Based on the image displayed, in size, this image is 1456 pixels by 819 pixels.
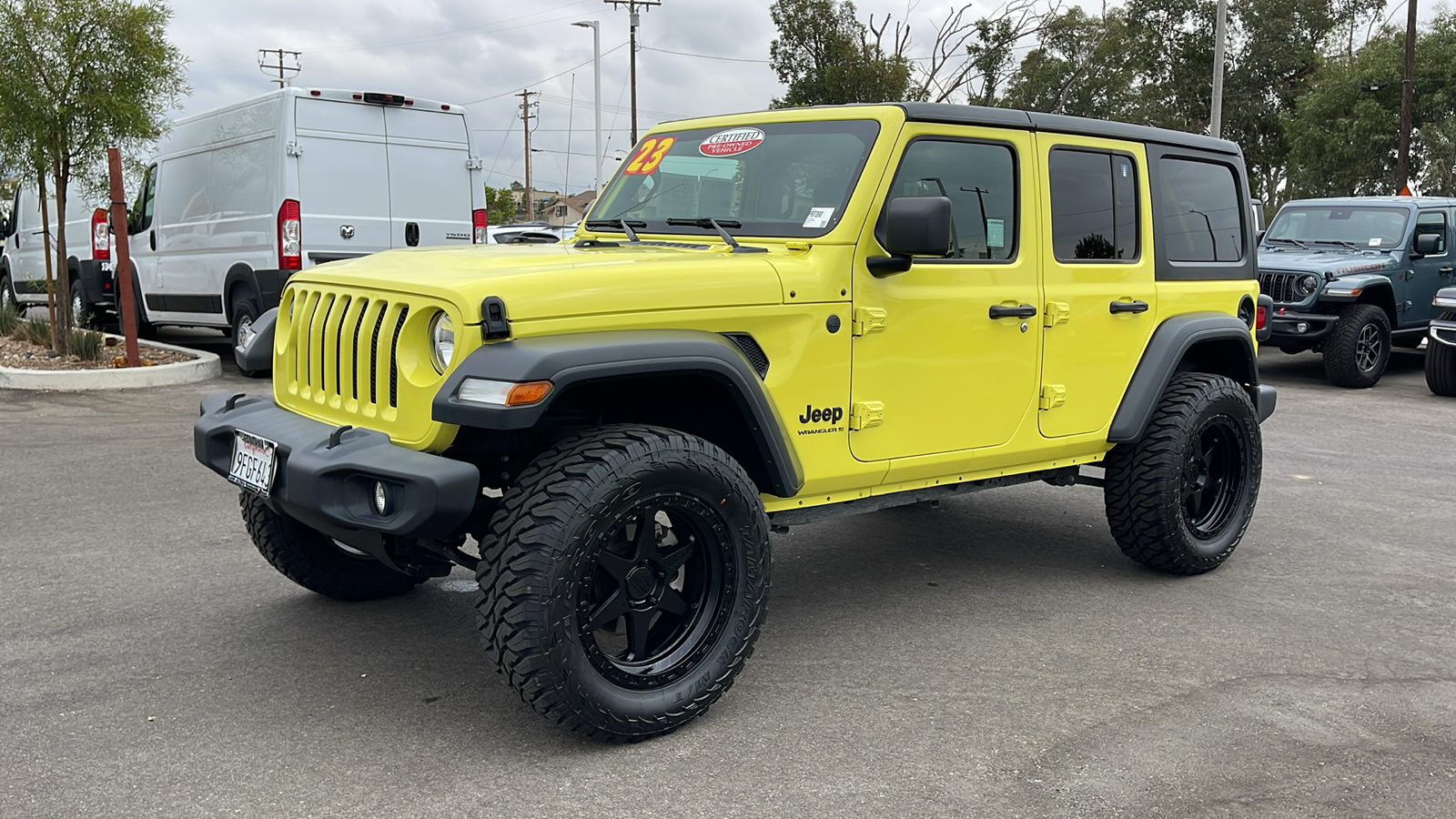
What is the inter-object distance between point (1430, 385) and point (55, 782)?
11676 millimetres

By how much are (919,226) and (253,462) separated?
7.00ft

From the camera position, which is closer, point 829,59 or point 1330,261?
point 1330,261

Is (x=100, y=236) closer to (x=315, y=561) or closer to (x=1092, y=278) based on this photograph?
(x=315, y=561)

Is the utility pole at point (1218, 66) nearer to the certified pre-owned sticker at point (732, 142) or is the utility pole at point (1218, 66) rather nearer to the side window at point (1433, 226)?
the side window at point (1433, 226)

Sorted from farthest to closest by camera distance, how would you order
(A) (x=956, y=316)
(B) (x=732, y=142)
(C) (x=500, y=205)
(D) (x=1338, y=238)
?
(C) (x=500, y=205)
(D) (x=1338, y=238)
(B) (x=732, y=142)
(A) (x=956, y=316)

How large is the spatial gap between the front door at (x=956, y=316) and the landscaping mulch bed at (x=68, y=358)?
877 centimetres

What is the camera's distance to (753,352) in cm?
376

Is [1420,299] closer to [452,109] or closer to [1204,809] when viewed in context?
[452,109]

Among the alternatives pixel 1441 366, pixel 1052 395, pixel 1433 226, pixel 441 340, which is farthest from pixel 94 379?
pixel 1433 226

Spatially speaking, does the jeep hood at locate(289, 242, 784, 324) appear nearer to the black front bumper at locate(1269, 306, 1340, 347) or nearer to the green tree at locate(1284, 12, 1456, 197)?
the black front bumper at locate(1269, 306, 1340, 347)

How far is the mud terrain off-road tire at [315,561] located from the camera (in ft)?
14.3

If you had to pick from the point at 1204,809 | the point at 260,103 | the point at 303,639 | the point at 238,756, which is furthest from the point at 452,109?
the point at 1204,809

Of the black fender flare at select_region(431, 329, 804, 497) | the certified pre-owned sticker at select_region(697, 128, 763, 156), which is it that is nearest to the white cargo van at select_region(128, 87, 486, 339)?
the certified pre-owned sticker at select_region(697, 128, 763, 156)

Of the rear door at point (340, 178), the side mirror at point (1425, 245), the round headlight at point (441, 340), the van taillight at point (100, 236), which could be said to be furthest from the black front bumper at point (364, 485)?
the side mirror at point (1425, 245)
